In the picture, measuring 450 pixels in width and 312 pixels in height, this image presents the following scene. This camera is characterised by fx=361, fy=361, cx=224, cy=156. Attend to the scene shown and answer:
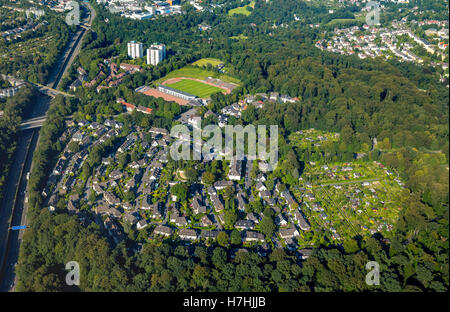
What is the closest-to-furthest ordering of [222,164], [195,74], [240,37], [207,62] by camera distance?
[222,164]
[195,74]
[207,62]
[240,37]

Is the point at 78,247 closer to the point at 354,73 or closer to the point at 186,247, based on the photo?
the point at 186,247

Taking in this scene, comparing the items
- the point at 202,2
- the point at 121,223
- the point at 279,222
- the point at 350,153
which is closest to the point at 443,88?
the point at 350,153

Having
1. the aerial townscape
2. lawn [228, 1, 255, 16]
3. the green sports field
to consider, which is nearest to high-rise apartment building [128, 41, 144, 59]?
the aerial townscape

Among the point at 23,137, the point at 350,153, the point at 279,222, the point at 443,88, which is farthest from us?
the point at 23,137

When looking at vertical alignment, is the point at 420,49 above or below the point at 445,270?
above

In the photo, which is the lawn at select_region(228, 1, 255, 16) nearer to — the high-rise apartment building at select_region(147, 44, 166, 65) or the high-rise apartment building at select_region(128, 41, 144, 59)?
the high-rise apartment building at select_region(128, 41, 144, 59)

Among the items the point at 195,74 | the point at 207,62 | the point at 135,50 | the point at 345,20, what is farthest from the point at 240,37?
the point at 345,20

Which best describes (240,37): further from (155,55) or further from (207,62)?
(155,55)
